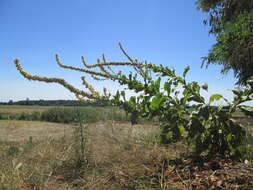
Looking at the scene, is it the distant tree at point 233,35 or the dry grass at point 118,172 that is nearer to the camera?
the dry grass at point 118,172

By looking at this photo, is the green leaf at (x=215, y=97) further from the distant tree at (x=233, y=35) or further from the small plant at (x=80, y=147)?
the distant tree at (x=233, y=35)

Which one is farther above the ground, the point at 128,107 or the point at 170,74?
the point at 170,74

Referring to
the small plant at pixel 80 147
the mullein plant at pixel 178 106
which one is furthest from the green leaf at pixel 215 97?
the small plant at pixel 80 147

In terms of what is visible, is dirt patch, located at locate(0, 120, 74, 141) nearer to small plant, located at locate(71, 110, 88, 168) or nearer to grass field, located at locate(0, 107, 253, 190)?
small plant, located at locate(71, 110, 88, 168)

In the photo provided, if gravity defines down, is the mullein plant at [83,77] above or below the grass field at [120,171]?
above

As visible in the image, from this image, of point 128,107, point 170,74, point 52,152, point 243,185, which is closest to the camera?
point 243,185

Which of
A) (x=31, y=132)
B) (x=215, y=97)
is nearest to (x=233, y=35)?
(x=215, y=97)

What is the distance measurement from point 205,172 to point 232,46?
15.3 feet

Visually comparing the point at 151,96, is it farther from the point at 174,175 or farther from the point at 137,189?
the point at 137,189

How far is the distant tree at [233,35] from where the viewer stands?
198 inches

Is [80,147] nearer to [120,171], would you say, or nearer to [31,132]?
[120,171]

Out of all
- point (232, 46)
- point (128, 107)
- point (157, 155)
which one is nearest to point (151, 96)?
point (128, 107)

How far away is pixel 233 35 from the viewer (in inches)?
195

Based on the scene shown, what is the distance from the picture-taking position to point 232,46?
17.0 ft
